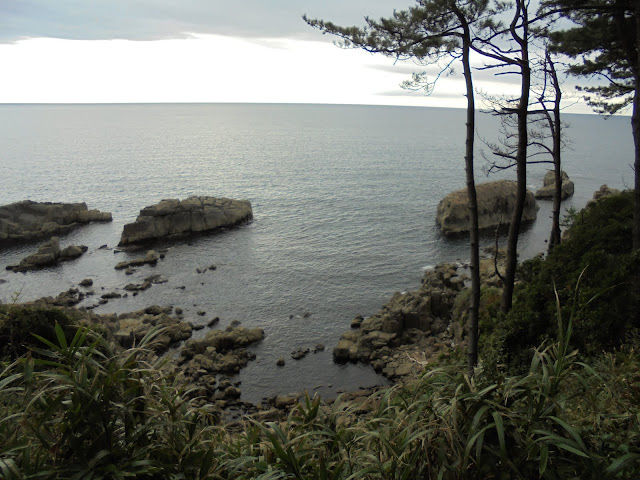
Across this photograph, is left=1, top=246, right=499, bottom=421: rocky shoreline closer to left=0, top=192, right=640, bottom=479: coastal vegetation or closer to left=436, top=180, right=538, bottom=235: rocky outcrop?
left=0, top=192, right=640, bottom=479: coastal vegetation

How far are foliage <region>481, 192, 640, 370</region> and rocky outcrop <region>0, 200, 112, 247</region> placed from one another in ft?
180

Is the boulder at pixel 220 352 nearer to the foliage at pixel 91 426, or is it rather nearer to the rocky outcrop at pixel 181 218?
the foliage at pixel 91 426

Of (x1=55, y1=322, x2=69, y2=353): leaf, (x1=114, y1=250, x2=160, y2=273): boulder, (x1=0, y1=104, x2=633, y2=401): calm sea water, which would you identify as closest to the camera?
(x1=55, y1=322, x2=69, y2=353): leaf

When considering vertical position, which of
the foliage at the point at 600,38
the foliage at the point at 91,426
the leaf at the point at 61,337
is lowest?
the foliage at the point at 91,426

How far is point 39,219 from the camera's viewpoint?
59.1 meters

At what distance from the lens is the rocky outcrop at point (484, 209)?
5631 cm

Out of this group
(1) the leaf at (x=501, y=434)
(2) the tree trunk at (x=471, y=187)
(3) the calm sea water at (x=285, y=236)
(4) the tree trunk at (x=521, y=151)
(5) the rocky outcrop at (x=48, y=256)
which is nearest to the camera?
(1) the leaf at (x=501, y=434)

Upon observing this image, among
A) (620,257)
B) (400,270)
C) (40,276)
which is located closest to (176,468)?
(620,257)

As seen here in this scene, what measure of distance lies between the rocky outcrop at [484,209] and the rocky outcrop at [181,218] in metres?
25.4

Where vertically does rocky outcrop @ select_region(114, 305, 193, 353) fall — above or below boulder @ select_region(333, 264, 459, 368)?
below

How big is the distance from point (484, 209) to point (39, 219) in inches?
2129

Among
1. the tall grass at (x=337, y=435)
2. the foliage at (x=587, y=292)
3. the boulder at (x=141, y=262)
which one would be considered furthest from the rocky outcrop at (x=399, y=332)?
the boulder at (x=141, y=262)

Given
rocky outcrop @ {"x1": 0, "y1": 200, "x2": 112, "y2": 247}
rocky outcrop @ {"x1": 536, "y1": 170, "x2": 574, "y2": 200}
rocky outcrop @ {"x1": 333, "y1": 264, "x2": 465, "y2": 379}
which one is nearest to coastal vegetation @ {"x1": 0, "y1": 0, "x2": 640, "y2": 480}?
rocky outcrop @ {"x1": 333, "y1": 264, "x2": 465, "y2": 379}

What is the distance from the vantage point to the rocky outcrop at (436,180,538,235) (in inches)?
2217
